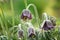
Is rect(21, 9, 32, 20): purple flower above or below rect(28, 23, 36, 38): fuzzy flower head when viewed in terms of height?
above

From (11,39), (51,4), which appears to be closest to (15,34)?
(11,39)

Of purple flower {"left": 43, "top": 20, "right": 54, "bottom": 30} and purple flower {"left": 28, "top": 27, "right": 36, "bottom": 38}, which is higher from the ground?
purple flower {"left": 43, "top": 20, "right": 54, "bottom": 30}

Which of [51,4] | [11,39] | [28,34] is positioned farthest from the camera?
[51,4]

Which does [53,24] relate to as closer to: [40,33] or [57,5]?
[40,33]

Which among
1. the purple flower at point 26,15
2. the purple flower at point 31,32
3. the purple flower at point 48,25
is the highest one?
the purple flower at point 26,15

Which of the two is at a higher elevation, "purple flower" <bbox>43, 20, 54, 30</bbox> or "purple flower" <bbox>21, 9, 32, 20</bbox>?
"purple flower" <bbox>21, 9, 32, 20</bbox>

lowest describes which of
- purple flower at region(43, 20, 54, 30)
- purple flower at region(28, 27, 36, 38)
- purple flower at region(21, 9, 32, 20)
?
purple flower at region(28, 27, 36, 38)

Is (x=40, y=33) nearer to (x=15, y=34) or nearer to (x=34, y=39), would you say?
(x=34, y=39)

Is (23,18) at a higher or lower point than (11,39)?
higher

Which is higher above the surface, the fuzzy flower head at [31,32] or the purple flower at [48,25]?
the purple flower at [48,25]

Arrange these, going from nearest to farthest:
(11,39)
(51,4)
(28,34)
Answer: (28,34), (11,39), (51,4)

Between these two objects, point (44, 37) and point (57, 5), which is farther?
point (57, 5)
